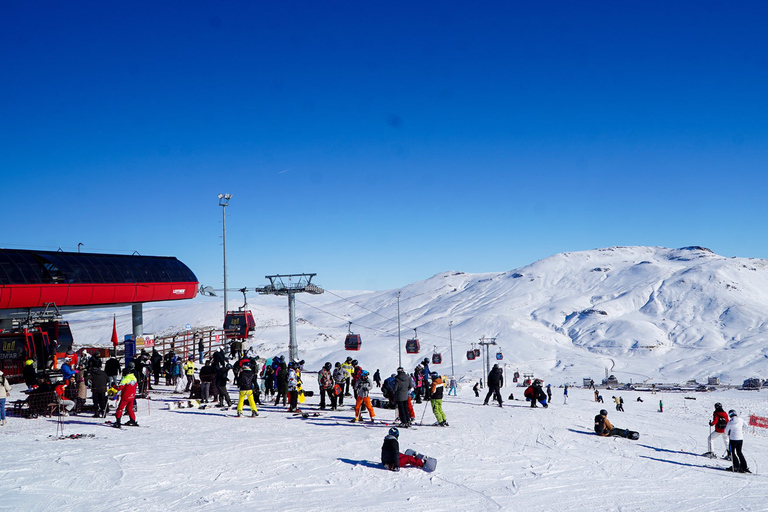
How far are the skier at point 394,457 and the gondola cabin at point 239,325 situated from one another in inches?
928

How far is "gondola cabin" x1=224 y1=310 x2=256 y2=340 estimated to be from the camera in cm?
3375

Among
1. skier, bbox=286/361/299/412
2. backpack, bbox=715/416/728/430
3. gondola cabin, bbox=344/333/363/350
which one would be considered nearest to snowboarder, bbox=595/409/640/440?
backpack, bbox=715/416/728/430

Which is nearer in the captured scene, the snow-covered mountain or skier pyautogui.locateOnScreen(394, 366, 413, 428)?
skier pyautogui.locateOnScreen(394, 366, 413, 428)

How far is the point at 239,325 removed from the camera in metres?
33.8

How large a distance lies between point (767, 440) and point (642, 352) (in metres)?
95.1

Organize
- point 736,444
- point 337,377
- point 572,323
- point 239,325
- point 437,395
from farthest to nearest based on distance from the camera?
point 572,323
point 239,325
point 337,377
point 437,395
point 736,444

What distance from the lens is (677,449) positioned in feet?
51.4

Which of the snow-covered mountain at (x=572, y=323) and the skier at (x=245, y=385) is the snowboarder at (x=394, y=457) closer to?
the skier at (x=245, y=385)

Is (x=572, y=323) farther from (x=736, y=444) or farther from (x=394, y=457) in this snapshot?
(x=394, y=457)

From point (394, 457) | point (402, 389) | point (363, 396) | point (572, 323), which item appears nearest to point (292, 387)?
point (363, 396)

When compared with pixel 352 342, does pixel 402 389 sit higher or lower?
lower

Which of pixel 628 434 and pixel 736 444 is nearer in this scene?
pixel 736 444

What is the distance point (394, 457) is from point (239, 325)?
2429 cm

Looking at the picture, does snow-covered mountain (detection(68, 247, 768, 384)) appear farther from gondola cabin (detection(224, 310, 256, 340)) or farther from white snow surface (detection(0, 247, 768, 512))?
white snow surface (detection(0, 247, 768, 512))
